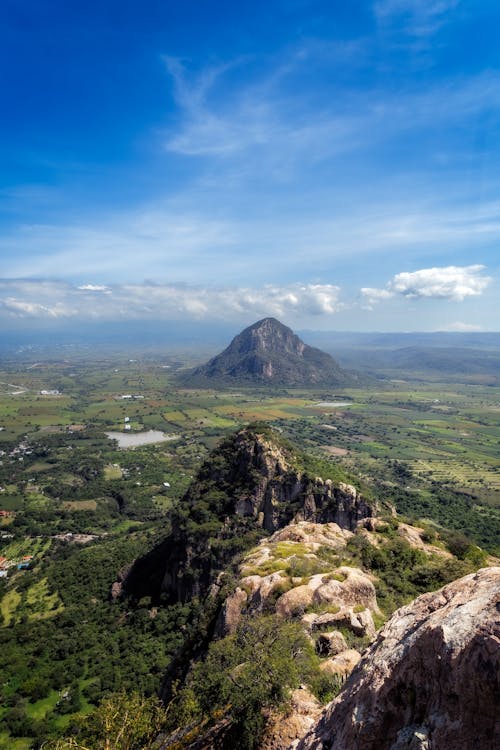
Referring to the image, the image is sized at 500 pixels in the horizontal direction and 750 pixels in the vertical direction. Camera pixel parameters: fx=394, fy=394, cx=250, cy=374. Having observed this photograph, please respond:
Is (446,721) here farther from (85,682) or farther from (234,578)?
(85,682)

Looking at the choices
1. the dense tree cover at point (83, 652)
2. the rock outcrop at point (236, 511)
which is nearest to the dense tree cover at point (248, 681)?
the dense tree cover at point (83, 652)

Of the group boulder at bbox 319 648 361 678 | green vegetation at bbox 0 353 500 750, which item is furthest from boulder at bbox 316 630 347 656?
green vegetation at bbox 0 353 500 750

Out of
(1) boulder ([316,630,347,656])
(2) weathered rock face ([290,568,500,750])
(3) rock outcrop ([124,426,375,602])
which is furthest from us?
(3) rock outcrop ([124,426,375,602])

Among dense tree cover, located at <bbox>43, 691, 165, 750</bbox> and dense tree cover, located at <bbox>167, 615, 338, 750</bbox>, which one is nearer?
dense tree cover, located at <bbox>167, 615, 338, 750</bbox>

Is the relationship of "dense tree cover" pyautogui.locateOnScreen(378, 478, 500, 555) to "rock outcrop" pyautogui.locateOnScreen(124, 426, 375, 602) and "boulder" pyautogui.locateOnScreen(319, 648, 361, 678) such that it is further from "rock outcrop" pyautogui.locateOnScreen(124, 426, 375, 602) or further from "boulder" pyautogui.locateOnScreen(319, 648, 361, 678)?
"boulder" pyautogui.locateOnScreen(319, 648, 361, 678)

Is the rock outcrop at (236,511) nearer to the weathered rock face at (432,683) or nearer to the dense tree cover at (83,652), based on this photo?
the dense tree cover at (83,652)

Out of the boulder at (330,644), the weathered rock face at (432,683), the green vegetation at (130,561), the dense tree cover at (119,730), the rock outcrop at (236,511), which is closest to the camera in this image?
the weathered rock face at (432,683)

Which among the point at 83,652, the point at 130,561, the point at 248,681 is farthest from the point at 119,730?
the point at 130,561

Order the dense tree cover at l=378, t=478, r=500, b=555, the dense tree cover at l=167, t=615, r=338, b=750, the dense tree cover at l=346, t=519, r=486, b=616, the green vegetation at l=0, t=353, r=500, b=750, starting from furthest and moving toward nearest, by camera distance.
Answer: the dense tree cover at l=378, t=478, r=500, b=555 → the dense tree cover at l=346, t=519, r=486, b=616 → the green vegetation at l=0, t=353, r=500, b=750 → the dense tree cover at l=167, t=615, r=338, b=750

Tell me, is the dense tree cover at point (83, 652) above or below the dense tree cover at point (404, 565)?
below

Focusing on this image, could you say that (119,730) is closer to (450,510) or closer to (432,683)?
(432,683)
